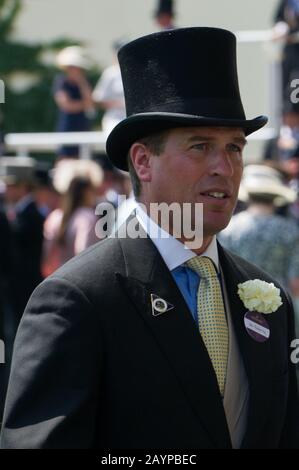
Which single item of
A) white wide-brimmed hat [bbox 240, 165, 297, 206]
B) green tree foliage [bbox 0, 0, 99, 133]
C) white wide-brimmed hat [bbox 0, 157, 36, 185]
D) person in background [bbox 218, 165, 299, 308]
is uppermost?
white wide-brimmed hat [bbox 240, 165, 297, 206]

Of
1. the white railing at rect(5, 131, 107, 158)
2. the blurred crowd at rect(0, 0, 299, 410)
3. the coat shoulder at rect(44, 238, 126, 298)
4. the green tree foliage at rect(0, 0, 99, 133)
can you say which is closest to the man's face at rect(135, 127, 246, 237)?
the coat shoulder at rect(44, 238, 126, 298)

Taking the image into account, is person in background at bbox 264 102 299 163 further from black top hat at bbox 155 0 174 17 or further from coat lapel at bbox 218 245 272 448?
coat lapel at bbox 218 245 272 448

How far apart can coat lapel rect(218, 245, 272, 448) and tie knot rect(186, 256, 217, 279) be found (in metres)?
0.10

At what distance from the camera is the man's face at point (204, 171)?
3.01m

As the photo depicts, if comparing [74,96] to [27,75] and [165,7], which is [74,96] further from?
[27,75]

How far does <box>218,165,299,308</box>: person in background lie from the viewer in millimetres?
5965

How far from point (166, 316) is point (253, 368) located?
0.29m

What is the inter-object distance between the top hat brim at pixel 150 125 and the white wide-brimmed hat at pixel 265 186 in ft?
9.83

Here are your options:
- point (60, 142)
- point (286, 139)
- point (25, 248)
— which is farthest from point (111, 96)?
point (25, 248)

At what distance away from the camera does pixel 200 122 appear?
9.71 feet
